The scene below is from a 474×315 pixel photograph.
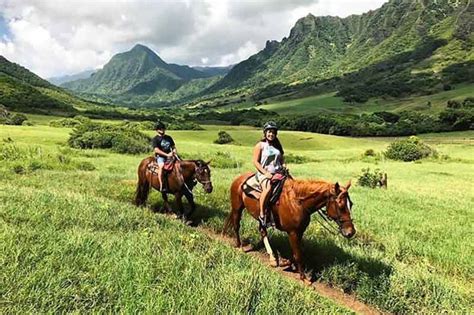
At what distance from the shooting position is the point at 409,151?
172 ft

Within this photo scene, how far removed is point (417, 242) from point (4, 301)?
992 centimetres

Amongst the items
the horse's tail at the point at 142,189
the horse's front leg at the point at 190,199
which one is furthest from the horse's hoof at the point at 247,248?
the horse's tail at the point at 142,189

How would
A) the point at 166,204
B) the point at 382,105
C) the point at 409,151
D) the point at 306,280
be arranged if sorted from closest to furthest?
the point at 306,280, the point at 166,204, the point at 409,151, the point at 382,105

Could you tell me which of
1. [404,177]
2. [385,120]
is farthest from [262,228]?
[385,120]

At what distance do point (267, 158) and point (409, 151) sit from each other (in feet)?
155

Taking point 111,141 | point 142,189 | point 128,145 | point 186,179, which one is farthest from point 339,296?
point 111,141

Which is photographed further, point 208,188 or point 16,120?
point 16,120

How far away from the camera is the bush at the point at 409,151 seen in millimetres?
52156

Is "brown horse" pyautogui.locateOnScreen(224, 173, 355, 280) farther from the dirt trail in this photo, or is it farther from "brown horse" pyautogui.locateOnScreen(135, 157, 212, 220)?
"brown horse" pyautogui.locateOnScreen(135, 157, 212, 220)

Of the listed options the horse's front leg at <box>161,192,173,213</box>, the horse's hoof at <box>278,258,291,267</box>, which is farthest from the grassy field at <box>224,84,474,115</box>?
the horse's hoof at <box>278,258,291,267</box>

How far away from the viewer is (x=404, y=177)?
34125mm

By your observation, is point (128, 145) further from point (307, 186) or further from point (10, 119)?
point (10, 119)

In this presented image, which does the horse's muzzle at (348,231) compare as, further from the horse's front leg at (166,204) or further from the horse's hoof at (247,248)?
the horse's front leg at (166,204)

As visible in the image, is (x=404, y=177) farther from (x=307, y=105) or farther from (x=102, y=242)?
(x=307, y=105)
